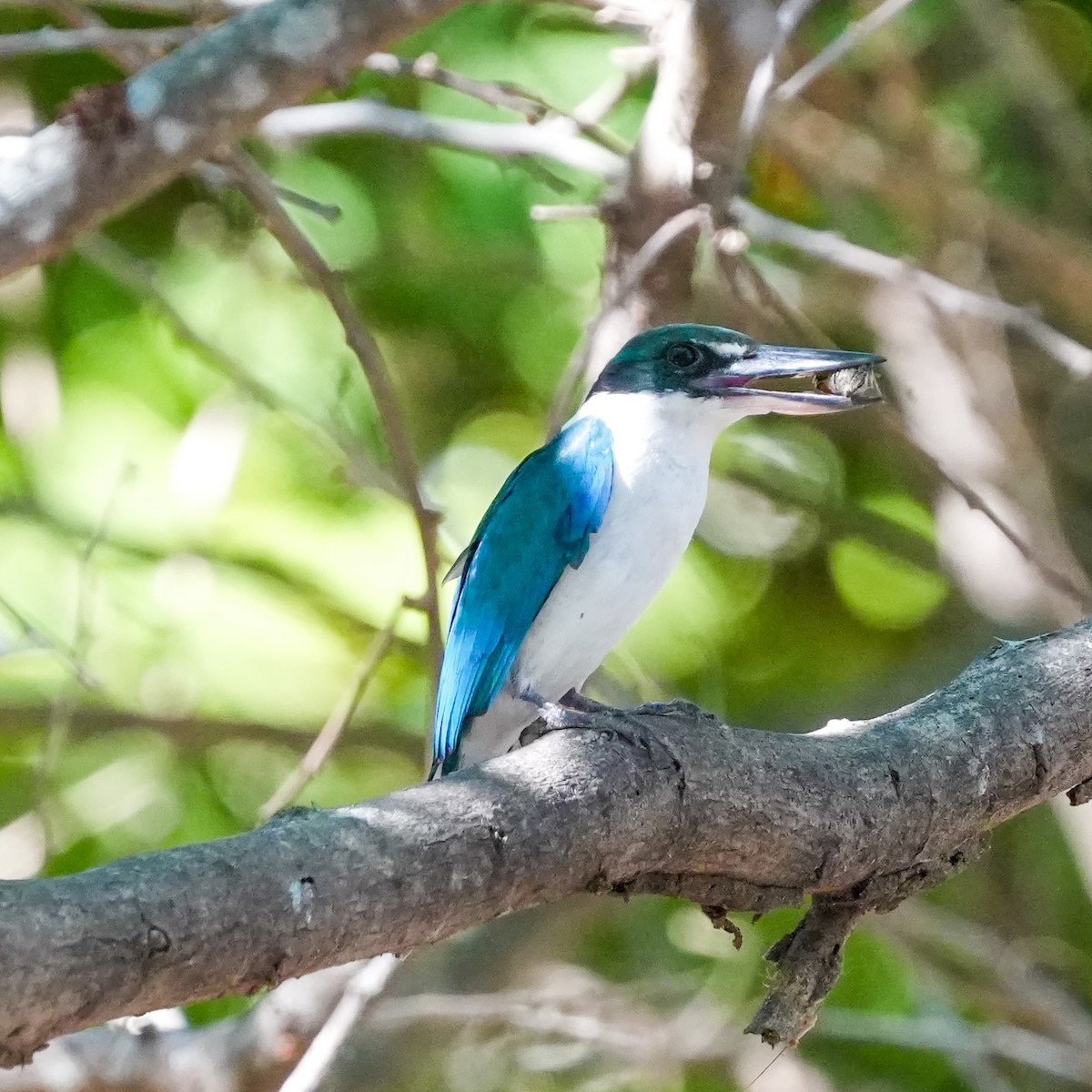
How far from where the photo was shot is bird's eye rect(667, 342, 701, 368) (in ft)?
11.0

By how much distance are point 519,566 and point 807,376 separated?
2.27ft

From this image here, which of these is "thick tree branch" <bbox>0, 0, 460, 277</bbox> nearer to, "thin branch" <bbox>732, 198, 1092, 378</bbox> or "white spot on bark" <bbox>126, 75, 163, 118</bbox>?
"white spot on bark" <bbox>126, 75, 163, 118</bbox>

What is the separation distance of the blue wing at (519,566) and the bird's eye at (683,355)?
20cm

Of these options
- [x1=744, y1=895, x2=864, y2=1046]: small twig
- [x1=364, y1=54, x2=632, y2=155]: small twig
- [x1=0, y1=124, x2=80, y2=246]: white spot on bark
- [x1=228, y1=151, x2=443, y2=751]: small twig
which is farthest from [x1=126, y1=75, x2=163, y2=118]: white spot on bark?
[x1=744, y1=895, x2=864, y2=1046]: small twig

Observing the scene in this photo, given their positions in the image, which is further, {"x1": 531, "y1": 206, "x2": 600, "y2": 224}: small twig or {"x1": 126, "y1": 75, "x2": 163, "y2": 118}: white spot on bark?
{"x1": 531, "y1": 206, "x2": 600, "y2": 224}: small twig

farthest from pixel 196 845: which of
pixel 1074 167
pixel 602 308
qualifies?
pixel 1074 167

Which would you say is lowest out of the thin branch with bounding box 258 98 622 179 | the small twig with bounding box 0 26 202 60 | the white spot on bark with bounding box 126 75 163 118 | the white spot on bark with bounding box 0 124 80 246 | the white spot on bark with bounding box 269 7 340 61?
the thin branch with bounding box 258 98 622 179

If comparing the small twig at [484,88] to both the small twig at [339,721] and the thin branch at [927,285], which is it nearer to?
the thin branch at [927,285]

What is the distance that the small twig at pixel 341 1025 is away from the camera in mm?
3146

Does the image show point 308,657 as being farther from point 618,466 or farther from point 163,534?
point 618,466

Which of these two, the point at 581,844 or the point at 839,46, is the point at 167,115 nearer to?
the point at 581,844

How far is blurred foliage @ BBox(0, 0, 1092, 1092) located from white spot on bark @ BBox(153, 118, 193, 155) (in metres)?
1.82

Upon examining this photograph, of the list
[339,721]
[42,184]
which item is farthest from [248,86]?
[339,721]

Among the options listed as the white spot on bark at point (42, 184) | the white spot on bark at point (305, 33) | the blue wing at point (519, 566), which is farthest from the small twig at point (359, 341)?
the white spot on bark at point (42, 184)
